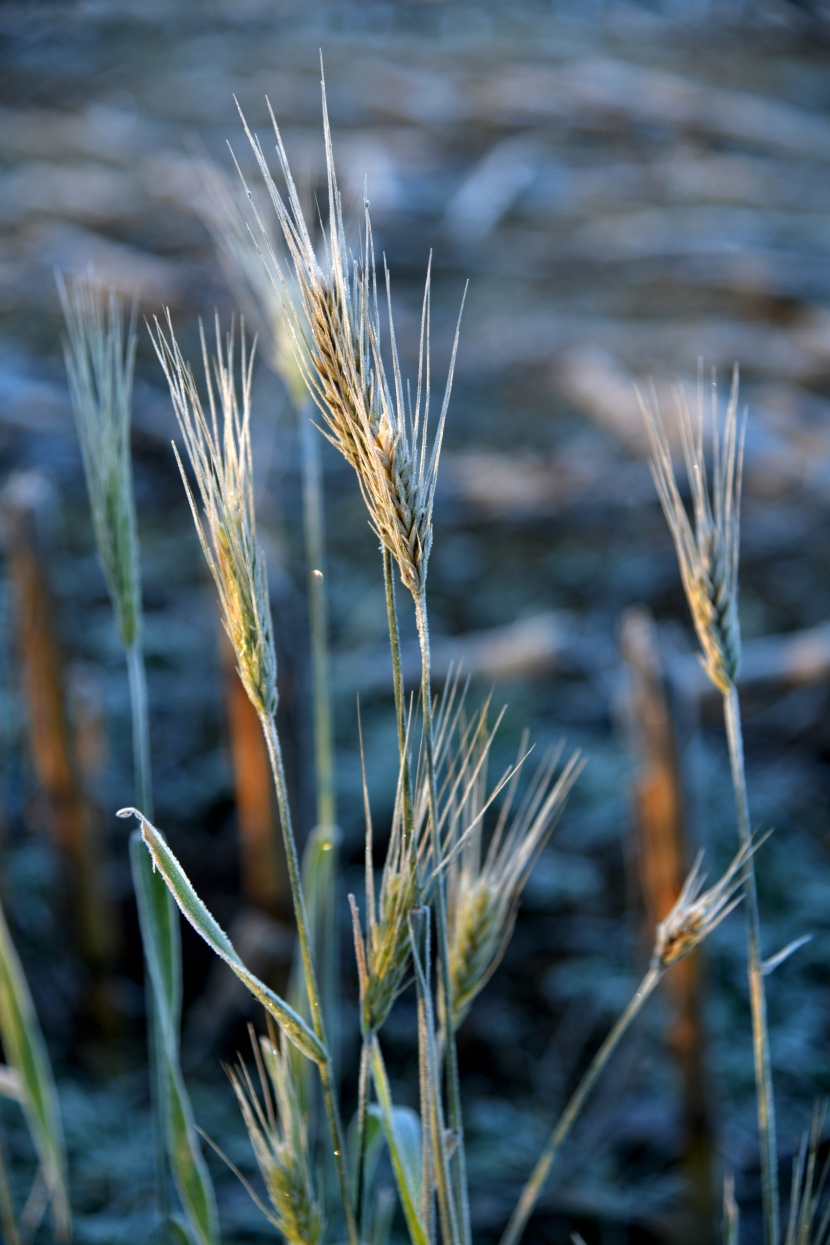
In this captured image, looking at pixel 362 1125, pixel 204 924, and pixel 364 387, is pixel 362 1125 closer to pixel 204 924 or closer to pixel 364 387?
pixel 204 924

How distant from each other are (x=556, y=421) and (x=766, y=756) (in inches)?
76.8

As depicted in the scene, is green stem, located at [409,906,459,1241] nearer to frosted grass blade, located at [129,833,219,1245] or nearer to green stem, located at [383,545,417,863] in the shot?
green stem, located at [383,545,417,863]

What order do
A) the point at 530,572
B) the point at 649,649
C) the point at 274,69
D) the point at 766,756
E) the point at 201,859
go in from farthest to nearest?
the point at 274,69
the point at 530,572
the point at 766,756
the point at 201,859
the point at 649,649

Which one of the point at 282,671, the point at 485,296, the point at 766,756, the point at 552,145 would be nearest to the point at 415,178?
the point at 485,296

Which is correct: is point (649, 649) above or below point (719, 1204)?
above

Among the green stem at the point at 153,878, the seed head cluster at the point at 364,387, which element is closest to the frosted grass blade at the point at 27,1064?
the green stem at the point at 153,878

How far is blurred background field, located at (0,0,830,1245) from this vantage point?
166 centimetres

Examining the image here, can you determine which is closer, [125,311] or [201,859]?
[201,859]

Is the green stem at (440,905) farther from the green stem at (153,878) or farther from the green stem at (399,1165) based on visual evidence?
the green stem at (153,878)

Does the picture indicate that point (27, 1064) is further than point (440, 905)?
Yes

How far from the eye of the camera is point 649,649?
1.43 metres

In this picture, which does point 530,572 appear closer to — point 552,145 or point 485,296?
point 485,296

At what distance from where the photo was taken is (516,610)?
117 inches

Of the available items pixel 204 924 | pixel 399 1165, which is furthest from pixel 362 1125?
pixel 204 924
